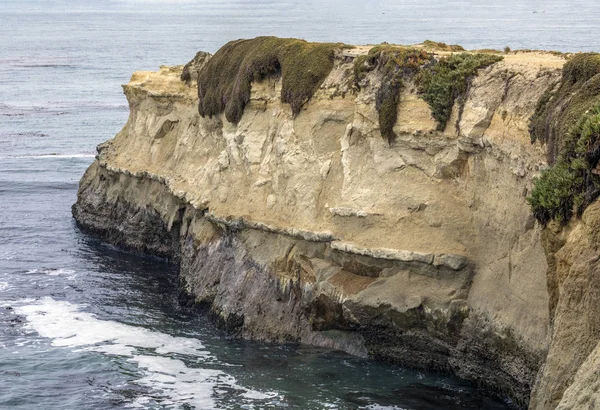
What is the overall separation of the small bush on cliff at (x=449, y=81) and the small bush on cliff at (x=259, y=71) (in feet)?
16.2

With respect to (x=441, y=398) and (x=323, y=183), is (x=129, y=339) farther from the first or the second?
(x=441, y=398)

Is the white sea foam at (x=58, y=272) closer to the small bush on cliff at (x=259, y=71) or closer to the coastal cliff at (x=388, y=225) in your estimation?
the coastal cliff at (x=388, y=225)

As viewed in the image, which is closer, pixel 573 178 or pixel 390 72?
pixel 573 178

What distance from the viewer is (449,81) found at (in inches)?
1193

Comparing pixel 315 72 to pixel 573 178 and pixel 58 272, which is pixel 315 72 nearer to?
pixel 58 272

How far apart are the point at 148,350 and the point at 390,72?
1133 centimetres

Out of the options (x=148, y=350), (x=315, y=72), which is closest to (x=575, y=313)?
(x=148, y=350)

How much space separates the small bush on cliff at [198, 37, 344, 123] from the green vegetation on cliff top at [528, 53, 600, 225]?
32.4 ft

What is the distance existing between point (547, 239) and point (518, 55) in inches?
435

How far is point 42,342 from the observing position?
32094mm

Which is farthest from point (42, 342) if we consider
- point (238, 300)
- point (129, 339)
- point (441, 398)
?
point (441, 398)

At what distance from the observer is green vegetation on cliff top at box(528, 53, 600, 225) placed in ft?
70.8

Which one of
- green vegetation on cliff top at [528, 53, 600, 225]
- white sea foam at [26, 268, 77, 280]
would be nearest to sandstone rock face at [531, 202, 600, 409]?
green vegetation on cliff top at [528, 53, 600, 225]

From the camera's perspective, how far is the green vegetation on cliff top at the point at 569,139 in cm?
2158
